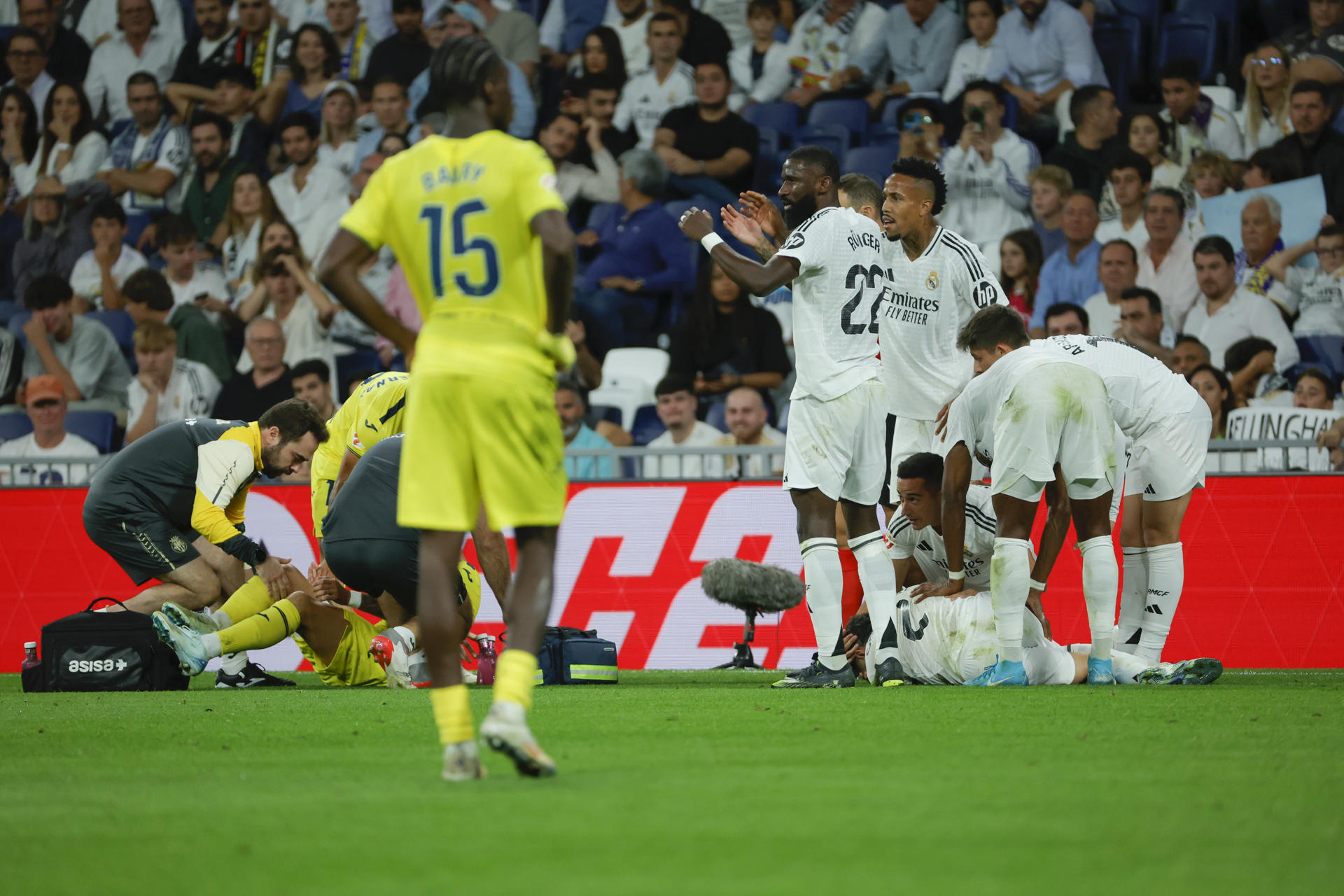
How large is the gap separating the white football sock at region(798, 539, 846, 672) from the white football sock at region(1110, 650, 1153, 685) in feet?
5.05

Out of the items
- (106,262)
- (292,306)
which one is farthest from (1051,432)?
(106,262)

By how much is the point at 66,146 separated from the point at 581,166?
5768 millimetres

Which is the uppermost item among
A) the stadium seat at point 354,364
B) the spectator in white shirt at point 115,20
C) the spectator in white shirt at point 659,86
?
the spectator in white shirt at point 115,20

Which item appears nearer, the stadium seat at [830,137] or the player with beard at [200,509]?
the player with beard at [200,509]

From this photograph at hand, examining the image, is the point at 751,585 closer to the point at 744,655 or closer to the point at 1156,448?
the point at 744,655

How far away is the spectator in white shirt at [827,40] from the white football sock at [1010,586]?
790 centimetres

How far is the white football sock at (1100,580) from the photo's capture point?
24.6ft

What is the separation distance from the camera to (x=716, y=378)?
12.6 metres

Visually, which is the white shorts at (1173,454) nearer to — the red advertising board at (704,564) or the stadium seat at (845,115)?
the red advertising board at (704,564)

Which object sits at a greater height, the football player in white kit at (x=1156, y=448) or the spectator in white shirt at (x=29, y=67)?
the spectator in white shirt at (x=29, y=67)

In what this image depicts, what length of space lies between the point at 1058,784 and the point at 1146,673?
13.5ft

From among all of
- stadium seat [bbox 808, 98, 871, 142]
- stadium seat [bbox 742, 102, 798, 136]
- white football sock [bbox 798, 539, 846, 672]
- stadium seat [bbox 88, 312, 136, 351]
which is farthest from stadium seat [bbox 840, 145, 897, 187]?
stadium seat [bbox 88, 312, 136, 351]

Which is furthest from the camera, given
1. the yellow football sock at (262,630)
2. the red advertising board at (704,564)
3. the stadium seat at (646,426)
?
the stadium seat at (646,426)

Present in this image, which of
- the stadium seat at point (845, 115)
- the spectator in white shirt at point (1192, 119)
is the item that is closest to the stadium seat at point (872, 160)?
the stadium seat at point (845, 115)
